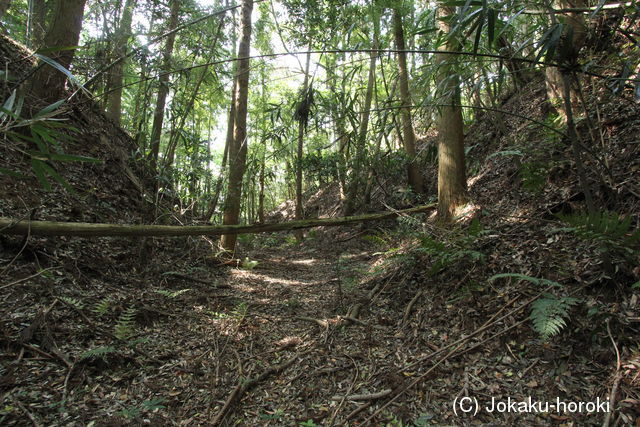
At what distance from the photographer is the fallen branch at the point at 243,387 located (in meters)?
1.87

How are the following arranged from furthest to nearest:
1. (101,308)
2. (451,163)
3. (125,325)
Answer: (451,163) → (101,308) → (125,325)

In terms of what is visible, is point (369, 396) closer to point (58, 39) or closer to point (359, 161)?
point (359, 161)

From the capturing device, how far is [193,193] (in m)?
5.91

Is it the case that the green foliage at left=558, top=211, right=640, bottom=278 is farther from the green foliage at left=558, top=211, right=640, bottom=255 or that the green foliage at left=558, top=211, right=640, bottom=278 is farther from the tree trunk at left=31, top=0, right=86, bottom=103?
the tree trunk at left=31, top=0, right=86, bottom=103

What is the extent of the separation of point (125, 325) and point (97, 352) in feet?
1.46

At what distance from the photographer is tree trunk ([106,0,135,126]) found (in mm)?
4580

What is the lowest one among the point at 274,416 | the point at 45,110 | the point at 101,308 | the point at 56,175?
the point at 274,416

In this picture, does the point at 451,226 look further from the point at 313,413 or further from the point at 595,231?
the point at 313,413

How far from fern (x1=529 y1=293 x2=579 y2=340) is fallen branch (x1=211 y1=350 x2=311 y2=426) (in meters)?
1.65

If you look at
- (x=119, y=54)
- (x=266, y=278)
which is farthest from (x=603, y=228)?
(x=119, y=54)

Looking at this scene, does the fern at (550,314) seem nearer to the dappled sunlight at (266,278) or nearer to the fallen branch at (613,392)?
the fallen branch at (613,392)

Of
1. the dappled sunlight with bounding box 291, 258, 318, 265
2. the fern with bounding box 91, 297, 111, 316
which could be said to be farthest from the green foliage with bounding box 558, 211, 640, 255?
the dappled sunlight with bounding box 291, 258, 318, 265

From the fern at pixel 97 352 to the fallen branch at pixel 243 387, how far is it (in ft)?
3.12

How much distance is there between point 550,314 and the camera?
1830 millimetres
